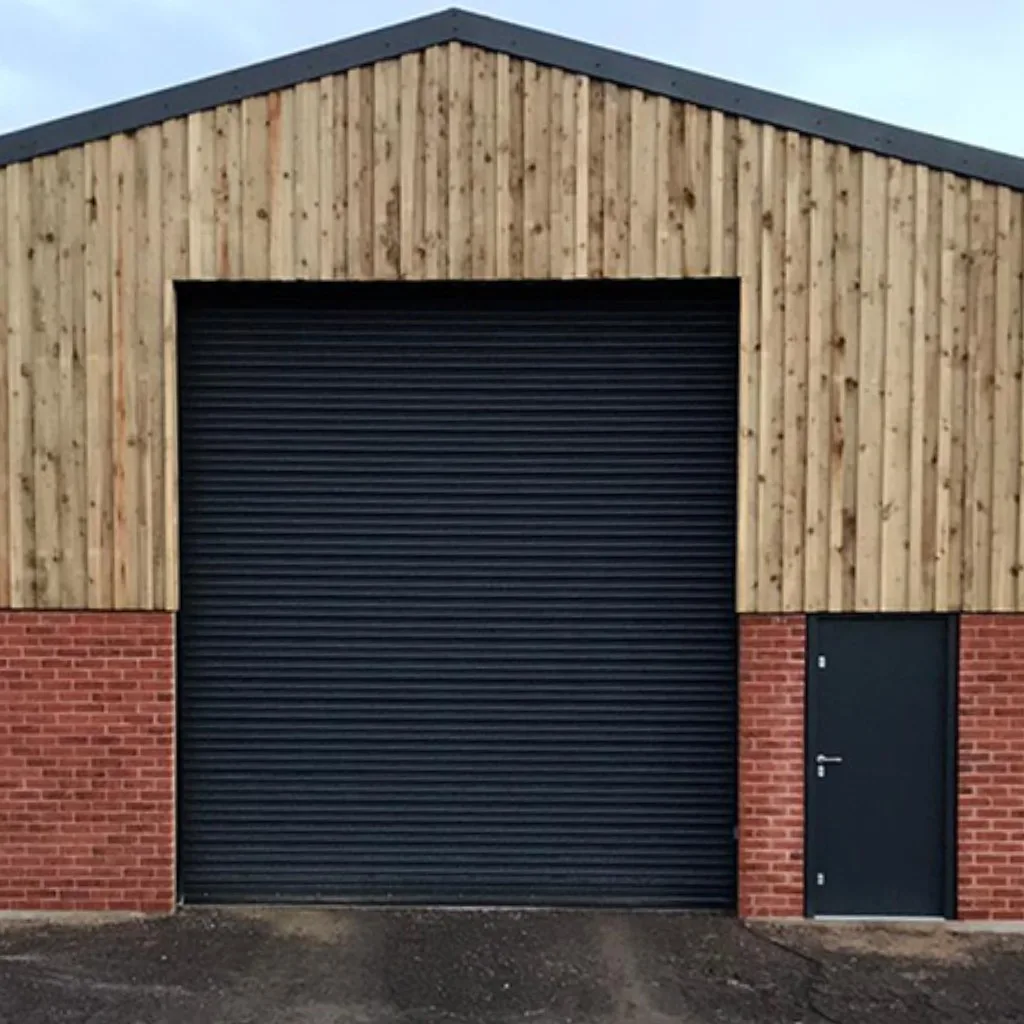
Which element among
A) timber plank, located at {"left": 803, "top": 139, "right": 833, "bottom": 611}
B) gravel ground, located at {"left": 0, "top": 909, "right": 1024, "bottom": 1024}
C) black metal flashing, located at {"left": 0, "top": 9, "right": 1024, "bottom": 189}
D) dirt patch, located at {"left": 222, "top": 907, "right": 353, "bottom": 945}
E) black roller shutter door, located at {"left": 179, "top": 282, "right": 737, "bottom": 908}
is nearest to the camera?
gravel ground, located at {"left": 0, "top": 909, "right": 1024, "bottom": 1024}

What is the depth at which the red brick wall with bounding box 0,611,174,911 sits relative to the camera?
7867mm

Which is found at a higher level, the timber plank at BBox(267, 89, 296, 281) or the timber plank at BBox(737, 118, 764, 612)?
the timber plank at BBox(267, 89, 296, 281)

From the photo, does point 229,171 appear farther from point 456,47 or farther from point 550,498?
point 550,498

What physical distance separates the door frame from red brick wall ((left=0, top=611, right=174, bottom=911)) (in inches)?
199

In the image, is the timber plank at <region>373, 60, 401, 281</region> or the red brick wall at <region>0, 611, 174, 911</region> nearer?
the timber plank at <region>373, 60, 401, 281</region>

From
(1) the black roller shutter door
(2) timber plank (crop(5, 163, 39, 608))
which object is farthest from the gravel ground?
(2) timber plank (crop(5, 163, 39, 608))

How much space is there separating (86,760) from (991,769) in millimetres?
7145

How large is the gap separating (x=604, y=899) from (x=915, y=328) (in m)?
5.21

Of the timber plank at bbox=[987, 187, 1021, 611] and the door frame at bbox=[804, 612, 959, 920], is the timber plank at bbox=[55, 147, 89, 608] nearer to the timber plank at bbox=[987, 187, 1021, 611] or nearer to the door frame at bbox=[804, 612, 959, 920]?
the door frame at bbox=[804, 612, 959, 920]

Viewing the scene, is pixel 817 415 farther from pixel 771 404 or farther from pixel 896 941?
pixel 896 941

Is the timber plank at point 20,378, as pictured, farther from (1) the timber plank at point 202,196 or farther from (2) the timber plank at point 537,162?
(2) the timber plank at point 537,162

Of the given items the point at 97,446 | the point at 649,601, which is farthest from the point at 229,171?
the point at 649,601

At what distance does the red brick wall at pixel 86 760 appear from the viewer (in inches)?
→ 310

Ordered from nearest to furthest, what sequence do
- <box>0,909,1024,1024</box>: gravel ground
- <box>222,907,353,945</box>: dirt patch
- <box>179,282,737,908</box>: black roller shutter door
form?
<box>0,909,1024,1024</box>: gravel ground, <box>222,907,353,945</box>: dirt patch, <box>179,282,737,908</box>: black roller shutter door
